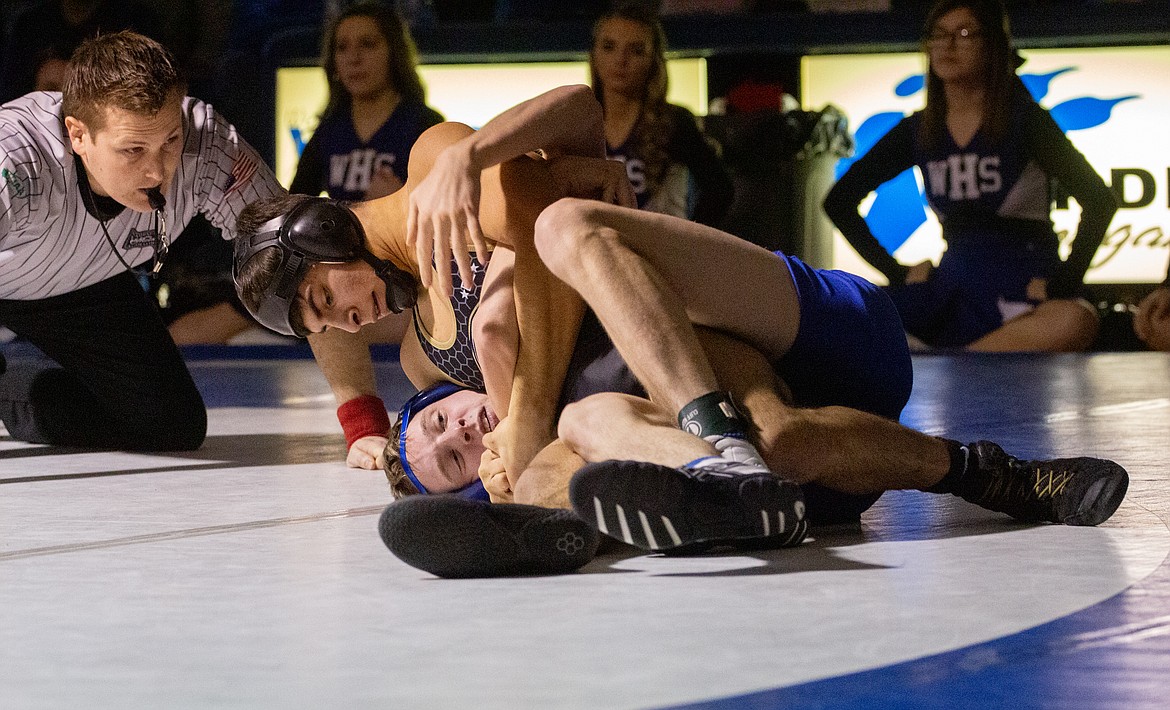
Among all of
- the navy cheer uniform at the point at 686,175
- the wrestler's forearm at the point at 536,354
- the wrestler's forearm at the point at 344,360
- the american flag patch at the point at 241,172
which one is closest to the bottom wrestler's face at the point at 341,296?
the wrestler's forearm at the point at 536,354

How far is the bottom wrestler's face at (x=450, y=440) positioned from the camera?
208 cm

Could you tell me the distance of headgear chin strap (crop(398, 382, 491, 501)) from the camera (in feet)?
6.85

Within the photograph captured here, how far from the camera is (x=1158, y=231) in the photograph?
575 cm

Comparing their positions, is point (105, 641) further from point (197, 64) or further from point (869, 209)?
point (197, 64)

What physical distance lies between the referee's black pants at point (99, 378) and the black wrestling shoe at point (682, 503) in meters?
1.67

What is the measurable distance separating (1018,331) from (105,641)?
15.2 feet

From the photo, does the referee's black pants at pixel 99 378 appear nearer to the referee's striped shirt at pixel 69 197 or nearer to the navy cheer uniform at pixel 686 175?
the referee's striped shirt at pixel 69 197

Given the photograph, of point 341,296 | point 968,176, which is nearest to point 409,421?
point 341,296

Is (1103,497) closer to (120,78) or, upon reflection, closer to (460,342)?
(460,342)

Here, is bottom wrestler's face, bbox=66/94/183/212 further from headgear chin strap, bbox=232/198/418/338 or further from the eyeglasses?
the eyeglasses

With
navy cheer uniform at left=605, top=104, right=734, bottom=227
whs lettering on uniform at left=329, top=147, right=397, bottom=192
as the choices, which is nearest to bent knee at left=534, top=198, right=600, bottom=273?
navy cheer uniform at left=605, top=104, right=734, bottom=227

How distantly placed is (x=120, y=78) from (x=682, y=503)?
1.40m

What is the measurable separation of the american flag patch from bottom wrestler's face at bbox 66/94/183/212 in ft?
0.56

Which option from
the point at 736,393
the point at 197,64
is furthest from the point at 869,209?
the point at 736,393
